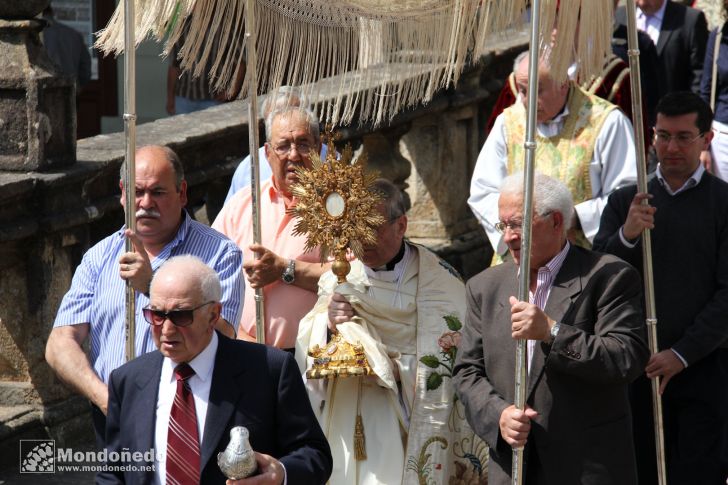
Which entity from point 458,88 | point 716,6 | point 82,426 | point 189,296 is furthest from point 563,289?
point 716,6

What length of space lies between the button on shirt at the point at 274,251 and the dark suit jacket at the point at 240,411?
1564mm

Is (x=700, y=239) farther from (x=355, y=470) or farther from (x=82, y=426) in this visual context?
(x=82, y=426)

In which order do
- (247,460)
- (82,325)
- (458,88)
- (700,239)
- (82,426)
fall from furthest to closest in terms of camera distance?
(458,88)
(82,426)
(700,239)
(82,325)
(247,460)

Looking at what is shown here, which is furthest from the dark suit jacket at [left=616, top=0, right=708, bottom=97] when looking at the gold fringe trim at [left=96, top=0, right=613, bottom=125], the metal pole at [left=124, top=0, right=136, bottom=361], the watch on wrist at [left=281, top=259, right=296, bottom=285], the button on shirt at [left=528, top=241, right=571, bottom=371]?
the metal pole at [left=124, top=0, right=136, bottom=361]

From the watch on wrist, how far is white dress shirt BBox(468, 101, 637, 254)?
1.20 m

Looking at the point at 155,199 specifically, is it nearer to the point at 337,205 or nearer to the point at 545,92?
the point at 337,205

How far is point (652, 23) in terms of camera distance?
389 inches

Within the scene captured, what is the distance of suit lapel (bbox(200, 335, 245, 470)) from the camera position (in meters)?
4.84

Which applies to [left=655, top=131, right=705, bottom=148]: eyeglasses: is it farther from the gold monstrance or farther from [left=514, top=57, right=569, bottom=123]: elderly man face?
the gold monstrance

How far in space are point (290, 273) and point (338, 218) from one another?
0.52 m

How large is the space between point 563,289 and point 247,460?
4.98 ft

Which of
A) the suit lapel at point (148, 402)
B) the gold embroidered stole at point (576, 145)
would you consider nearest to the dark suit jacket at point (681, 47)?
the gold embroidered stole at point (576, 145)

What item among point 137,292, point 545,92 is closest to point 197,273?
point 137,292

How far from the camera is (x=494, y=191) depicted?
7426 mm
